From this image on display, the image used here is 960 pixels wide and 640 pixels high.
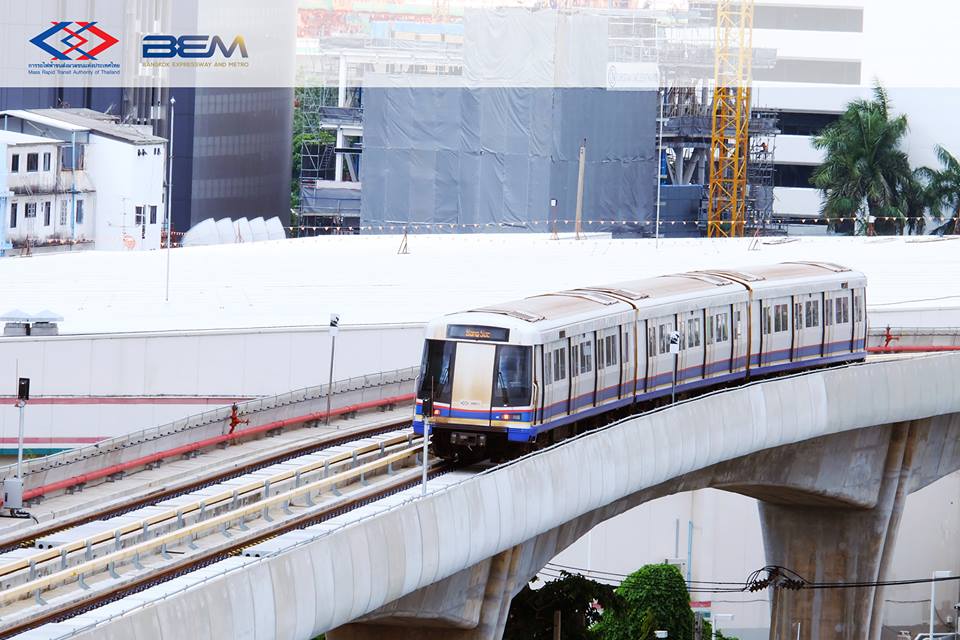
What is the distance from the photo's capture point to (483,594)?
29.9 meters

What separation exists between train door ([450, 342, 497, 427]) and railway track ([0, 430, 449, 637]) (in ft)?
4.06

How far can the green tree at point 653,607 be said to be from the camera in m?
48.2

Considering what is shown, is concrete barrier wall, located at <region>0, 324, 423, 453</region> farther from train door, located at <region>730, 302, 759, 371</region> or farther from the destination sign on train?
the destination sign on train

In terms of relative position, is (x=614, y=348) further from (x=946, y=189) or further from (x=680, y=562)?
(x=946, y=189)

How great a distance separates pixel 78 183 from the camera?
302ft

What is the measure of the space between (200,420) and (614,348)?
29.2ft

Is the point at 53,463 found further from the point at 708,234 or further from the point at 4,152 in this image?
the point at 708,234

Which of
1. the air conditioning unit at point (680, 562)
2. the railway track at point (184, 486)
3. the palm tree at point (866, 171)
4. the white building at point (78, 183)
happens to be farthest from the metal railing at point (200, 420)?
the palm tree at point (866, 171)

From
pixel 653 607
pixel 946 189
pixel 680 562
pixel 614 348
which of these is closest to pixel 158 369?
pixel 653 607

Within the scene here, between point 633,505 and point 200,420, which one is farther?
point 200,420

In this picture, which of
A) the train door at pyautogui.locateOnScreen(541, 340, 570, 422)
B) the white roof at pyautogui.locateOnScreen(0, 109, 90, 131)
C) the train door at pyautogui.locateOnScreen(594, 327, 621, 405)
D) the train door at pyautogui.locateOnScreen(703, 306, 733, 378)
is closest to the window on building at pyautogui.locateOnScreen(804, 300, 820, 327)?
the train door at pyautogui.locateOnScreen(703, 306, 733, 378)

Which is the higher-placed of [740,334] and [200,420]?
[740,334]

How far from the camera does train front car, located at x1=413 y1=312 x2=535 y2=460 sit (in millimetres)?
30094

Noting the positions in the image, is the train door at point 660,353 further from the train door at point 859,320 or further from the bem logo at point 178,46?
the bem logo at point 178,46
